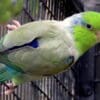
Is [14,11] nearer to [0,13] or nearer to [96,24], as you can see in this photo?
[0,13]

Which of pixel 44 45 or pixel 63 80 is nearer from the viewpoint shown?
pixel 44 45

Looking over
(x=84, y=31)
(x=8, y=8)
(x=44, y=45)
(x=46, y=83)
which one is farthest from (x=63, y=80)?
(x=8, y=8)

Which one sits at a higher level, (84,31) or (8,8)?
(8,8)

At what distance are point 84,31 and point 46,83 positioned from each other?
58cm

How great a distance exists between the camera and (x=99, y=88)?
186 cm

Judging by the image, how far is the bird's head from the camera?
1297 millimetres

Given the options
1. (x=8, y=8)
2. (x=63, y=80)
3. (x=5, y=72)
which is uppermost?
(x=8, y=8)

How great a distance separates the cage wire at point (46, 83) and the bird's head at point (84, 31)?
0.78 ft

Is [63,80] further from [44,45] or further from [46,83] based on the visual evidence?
[44,45]

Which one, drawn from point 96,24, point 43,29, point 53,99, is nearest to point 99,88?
point 53,99

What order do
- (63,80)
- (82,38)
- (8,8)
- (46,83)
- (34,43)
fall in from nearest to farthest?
(8,8)
(34,43)
(82,38)
(46,83)
(63,80)

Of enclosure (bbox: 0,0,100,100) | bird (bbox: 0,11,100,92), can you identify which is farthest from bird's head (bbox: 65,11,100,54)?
enclosure (bbox: 0,0,100,100)

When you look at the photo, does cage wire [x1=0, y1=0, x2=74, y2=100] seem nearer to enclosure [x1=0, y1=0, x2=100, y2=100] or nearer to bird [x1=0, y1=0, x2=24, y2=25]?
enclosure [x1=0, y1=0, x2=100, y2=100]

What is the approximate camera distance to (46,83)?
1.86 metres
